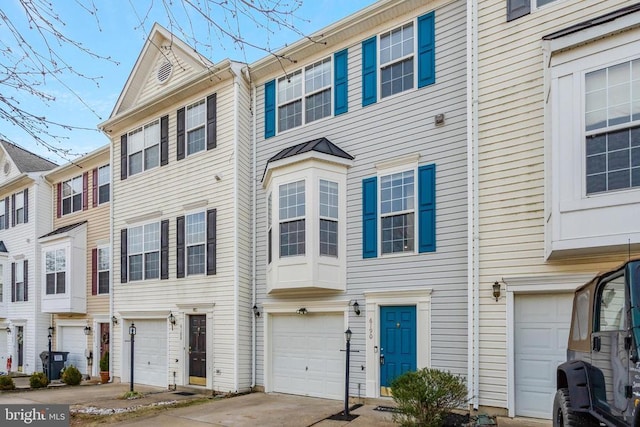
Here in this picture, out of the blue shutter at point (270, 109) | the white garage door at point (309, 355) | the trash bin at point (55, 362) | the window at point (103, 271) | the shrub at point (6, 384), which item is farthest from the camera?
the trash bin at point (55, 362)

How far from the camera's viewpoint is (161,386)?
47.9 ft

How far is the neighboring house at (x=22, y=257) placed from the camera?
20516 millimetres

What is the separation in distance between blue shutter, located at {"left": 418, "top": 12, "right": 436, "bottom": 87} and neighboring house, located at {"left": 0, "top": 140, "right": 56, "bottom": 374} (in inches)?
682

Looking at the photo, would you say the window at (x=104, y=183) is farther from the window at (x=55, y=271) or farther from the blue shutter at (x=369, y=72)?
the blue shutter at (x=369, y=72)

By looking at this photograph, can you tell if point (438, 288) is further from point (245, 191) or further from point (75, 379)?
point (75, 379)

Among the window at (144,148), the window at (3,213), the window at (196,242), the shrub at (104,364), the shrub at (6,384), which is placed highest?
the window at (144,148)

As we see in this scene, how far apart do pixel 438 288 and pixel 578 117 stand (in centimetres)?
384

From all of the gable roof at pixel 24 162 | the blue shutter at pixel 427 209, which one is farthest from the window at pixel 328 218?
the gable roof at pixel 24 162

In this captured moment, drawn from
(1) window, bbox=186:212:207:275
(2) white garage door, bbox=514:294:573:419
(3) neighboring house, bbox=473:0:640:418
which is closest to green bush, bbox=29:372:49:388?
(1) window, bbox=186:212:207:275

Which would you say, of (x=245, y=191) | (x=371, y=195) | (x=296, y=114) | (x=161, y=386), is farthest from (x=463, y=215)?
(x=161, y=386)

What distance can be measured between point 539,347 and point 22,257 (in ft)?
69.2

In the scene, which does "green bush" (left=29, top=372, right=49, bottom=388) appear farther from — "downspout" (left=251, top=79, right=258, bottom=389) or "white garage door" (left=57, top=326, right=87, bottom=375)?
"downspout" (left=251, top=79, right=258, bottom=389)

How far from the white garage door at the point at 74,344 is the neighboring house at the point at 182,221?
3179 millimetres

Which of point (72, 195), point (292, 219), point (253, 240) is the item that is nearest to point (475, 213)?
point (292, 219)
